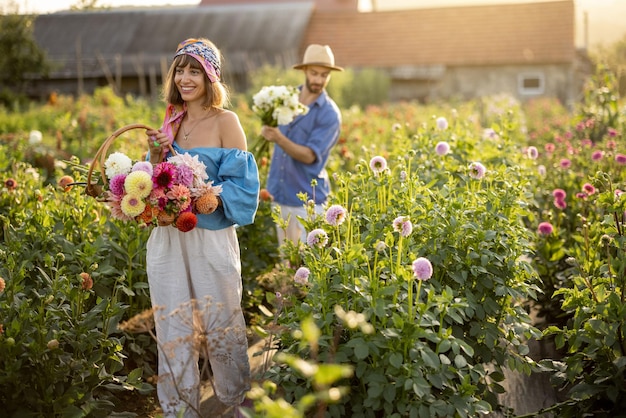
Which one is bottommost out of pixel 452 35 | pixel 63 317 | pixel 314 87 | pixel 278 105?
pixel 63 317

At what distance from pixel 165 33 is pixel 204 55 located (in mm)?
28426

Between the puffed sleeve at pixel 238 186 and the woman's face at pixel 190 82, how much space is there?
0.31 m

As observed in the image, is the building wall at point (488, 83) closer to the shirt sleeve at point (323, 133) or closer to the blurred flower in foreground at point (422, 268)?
the shirt sleeve at point (323, 133)

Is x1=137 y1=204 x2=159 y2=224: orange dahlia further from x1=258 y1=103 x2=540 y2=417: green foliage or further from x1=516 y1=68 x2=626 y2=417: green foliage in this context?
x1=516 y1=68 x2=626 y2=417: green foliage

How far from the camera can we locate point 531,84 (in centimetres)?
2697

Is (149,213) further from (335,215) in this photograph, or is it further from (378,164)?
(378,164)

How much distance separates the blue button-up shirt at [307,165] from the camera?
548 centimetres

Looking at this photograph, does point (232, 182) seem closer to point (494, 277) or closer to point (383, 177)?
point (383, 177)

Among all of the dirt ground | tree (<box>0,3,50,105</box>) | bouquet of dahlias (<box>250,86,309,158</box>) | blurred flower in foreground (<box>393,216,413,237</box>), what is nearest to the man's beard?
bouquet of dahlias (<box>250,86,309,158</box>)

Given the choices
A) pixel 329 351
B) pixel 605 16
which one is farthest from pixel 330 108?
pixel 605 16

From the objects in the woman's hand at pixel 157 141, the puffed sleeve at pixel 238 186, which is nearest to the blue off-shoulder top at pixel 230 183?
the puffed sleeve at pixel 238 186

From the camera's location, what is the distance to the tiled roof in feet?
87.8

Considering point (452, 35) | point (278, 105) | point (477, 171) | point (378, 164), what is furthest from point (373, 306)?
point (452, 35)

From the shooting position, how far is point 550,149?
688cm
